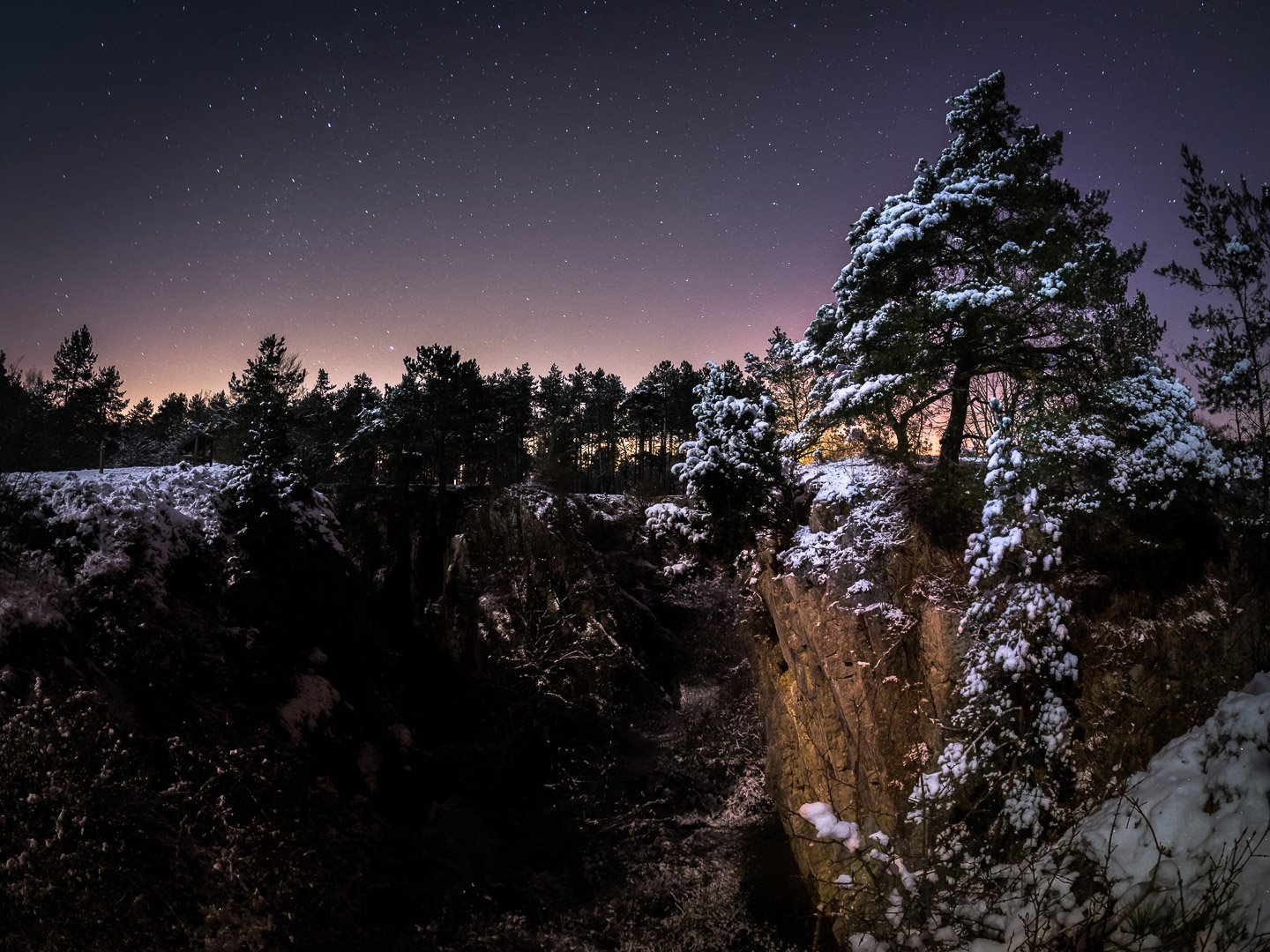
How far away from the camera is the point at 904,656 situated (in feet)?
41.0

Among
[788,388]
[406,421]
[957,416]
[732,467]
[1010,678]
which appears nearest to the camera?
[1010,678]

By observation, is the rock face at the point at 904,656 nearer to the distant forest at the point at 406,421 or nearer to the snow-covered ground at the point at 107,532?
the distant forest at the point at 406,421

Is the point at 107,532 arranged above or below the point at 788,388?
below

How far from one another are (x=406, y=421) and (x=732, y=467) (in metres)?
24.7

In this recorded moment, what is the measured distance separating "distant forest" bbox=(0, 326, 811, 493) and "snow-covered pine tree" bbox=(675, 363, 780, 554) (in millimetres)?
1659

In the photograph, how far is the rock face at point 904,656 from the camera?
34.4 feet

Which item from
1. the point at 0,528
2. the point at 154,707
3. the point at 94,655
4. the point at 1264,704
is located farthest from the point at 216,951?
the point at 1264,704

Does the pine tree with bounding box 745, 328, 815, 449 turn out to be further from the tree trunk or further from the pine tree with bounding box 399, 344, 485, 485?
the pine tree with bounding box 399, 344, 485, 485

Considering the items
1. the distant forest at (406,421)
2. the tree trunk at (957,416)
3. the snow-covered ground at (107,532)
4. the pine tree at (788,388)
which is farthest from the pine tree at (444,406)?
the tree trunk at (957,416)

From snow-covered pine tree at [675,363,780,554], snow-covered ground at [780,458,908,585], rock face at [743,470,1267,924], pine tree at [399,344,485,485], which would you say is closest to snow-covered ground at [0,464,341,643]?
pine tree at [399,344,485,485]

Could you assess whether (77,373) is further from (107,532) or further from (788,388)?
(788,388)

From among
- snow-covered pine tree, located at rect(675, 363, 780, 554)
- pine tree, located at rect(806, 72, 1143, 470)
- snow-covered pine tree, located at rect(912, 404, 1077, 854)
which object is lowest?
snow-covered pine tree, located at rect(912, 404, 1077, 854)

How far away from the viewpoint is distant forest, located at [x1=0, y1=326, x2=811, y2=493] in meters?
26.3

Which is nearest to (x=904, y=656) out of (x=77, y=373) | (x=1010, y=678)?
(x=1010, y=678)
